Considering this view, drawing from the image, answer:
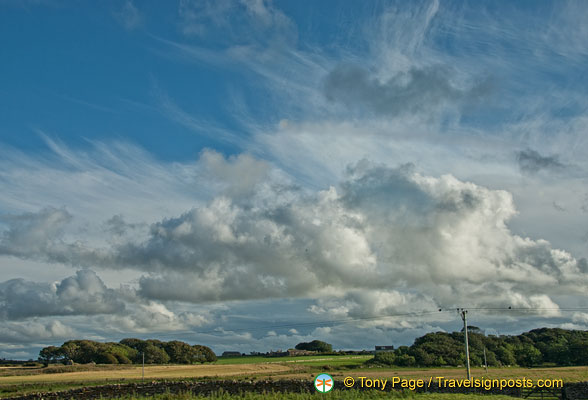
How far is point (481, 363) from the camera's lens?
13200 cm

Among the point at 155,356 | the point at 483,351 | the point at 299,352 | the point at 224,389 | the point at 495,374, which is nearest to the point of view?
the point at 224,389

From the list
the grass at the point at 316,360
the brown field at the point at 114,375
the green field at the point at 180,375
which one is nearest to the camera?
the green field at the point at 180,375

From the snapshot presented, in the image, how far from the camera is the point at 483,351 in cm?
14175

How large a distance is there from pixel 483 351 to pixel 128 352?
94.4m

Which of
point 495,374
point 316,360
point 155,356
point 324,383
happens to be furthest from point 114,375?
point 324,383

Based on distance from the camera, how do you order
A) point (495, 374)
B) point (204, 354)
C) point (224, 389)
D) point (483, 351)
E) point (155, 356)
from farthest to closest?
point (204, 354)
point (155, 356)
point (483, 351)
point (495, 374)
point (224, 389)

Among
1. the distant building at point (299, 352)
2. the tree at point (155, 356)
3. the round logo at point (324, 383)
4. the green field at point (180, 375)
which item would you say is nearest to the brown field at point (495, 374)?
the green field at point (180, 375)

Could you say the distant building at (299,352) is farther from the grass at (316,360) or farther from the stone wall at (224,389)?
the stone wall at (224,389)

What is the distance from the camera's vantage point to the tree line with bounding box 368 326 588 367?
129 metres

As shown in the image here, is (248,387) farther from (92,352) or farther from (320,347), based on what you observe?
(320,347)

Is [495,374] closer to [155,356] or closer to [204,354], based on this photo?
[204,354]

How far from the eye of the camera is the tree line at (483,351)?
5074 inches

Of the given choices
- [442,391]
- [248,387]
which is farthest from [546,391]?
[248,387]

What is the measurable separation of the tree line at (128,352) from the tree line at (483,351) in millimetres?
53530
